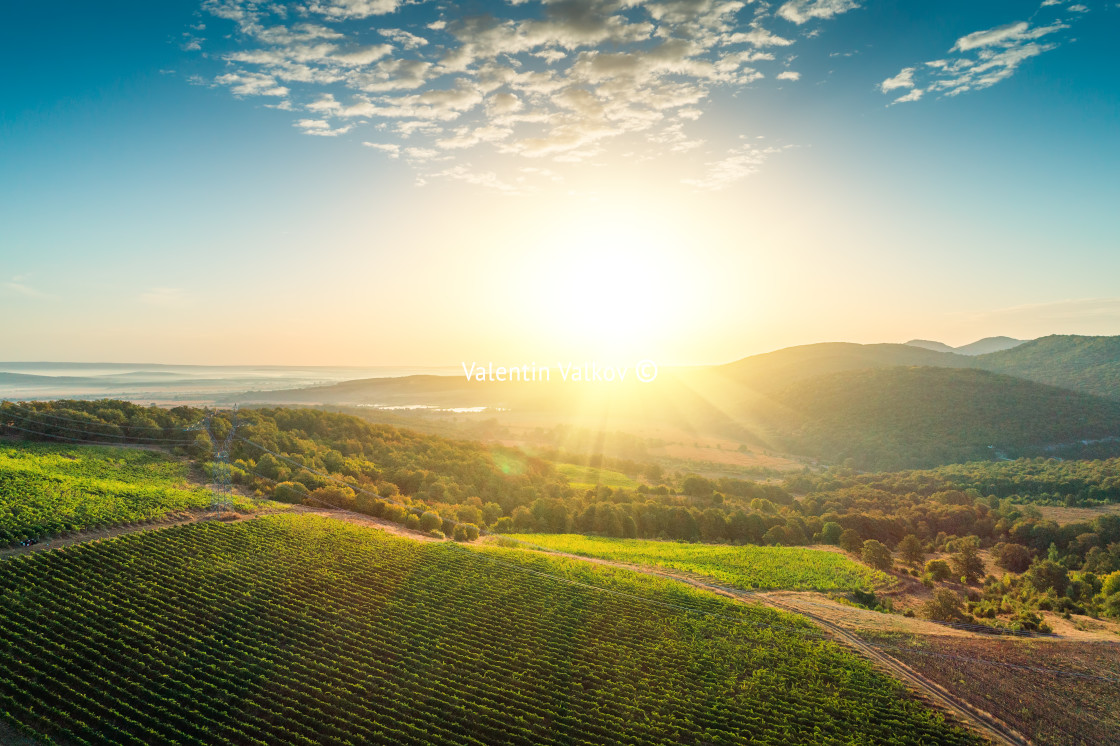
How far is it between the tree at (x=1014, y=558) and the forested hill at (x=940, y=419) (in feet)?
232

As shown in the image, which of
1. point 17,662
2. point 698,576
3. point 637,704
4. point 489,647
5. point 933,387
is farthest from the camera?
point 933,387

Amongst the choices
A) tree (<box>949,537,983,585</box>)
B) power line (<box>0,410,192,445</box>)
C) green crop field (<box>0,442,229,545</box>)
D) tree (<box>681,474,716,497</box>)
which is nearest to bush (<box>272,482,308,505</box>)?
green crop field (<box>0,442,229,545</box>)

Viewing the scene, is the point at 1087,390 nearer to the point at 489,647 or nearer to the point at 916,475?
the point at 916,475

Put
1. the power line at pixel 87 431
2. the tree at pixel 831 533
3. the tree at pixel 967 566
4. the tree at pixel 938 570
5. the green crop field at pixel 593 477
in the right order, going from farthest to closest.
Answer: the green crop field at pixel 593 477
the tree at pixel 831 533
the power line at pixel 87 431
the tree at pixel 967 566
the tree at pixel 938 570

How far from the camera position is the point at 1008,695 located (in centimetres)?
2830

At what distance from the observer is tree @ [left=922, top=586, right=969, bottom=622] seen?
44.2 metres

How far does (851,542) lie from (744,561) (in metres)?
23.1

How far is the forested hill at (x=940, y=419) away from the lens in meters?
124

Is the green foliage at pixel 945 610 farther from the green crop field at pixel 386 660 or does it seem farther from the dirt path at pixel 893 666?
the green crop field at pixel 386 660

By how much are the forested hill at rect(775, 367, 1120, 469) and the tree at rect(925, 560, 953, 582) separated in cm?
8407

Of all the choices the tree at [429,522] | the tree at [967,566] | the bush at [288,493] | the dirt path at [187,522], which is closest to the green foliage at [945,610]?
the tree at [967,566]

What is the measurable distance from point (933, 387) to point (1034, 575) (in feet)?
378

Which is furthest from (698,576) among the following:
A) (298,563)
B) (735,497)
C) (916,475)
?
(916,475)

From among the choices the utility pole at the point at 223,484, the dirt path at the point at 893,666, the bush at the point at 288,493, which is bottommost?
the dirt path at the point at 893,666
